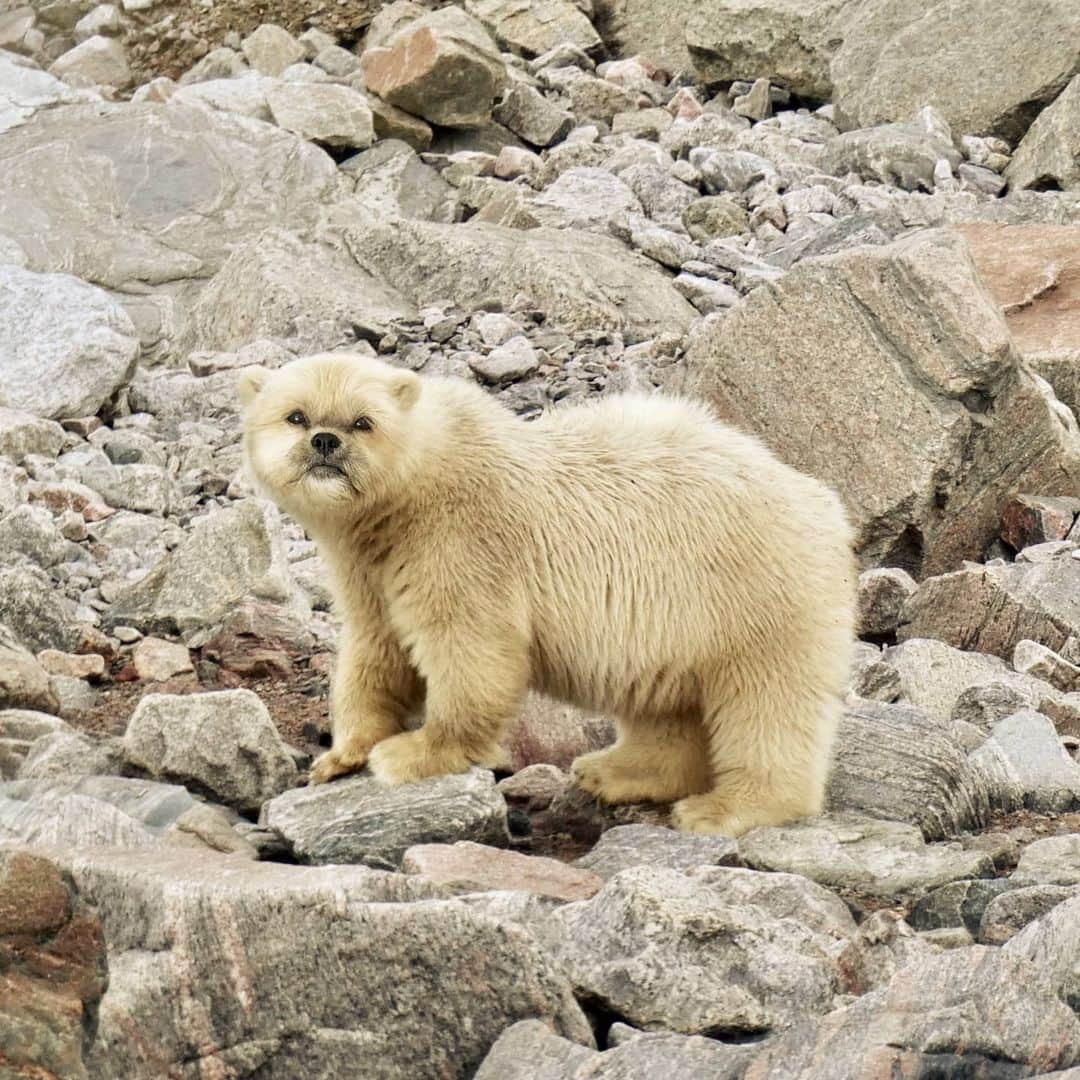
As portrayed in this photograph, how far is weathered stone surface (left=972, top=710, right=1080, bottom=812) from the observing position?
22.9ft

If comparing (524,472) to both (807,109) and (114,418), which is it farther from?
(807,109)

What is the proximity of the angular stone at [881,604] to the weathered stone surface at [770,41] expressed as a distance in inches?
450

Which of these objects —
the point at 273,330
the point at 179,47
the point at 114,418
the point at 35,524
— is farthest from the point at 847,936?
the point at 179,47

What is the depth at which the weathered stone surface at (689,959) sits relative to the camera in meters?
4.59

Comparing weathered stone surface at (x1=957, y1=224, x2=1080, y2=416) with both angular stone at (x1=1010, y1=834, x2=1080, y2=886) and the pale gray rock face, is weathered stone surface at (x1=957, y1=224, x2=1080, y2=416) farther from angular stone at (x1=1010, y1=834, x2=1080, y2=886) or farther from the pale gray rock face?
angular stone at (x1=1010, y1=834, x2=1080, y2=886)

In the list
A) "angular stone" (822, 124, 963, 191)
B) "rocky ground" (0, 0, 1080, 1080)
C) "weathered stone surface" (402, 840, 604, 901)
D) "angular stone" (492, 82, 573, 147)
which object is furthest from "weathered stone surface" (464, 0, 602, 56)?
"weathered stone surface" (402, 840, 604, 901)

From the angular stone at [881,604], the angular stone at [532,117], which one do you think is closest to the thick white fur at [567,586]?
the angular stone at [881,604]

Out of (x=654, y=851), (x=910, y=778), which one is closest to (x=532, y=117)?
(x=910, y=778)

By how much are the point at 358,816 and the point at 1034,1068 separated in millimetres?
2669

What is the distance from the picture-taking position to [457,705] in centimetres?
627

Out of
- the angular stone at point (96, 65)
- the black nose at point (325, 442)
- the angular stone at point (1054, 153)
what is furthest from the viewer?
the angular stone at point (96, 65)

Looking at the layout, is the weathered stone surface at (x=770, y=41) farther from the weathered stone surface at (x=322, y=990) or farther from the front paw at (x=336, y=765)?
the weathered stone surface at (x=322, y=990)

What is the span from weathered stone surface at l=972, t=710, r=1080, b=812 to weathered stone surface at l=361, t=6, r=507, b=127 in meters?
12.4

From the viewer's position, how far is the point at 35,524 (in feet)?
32.3
